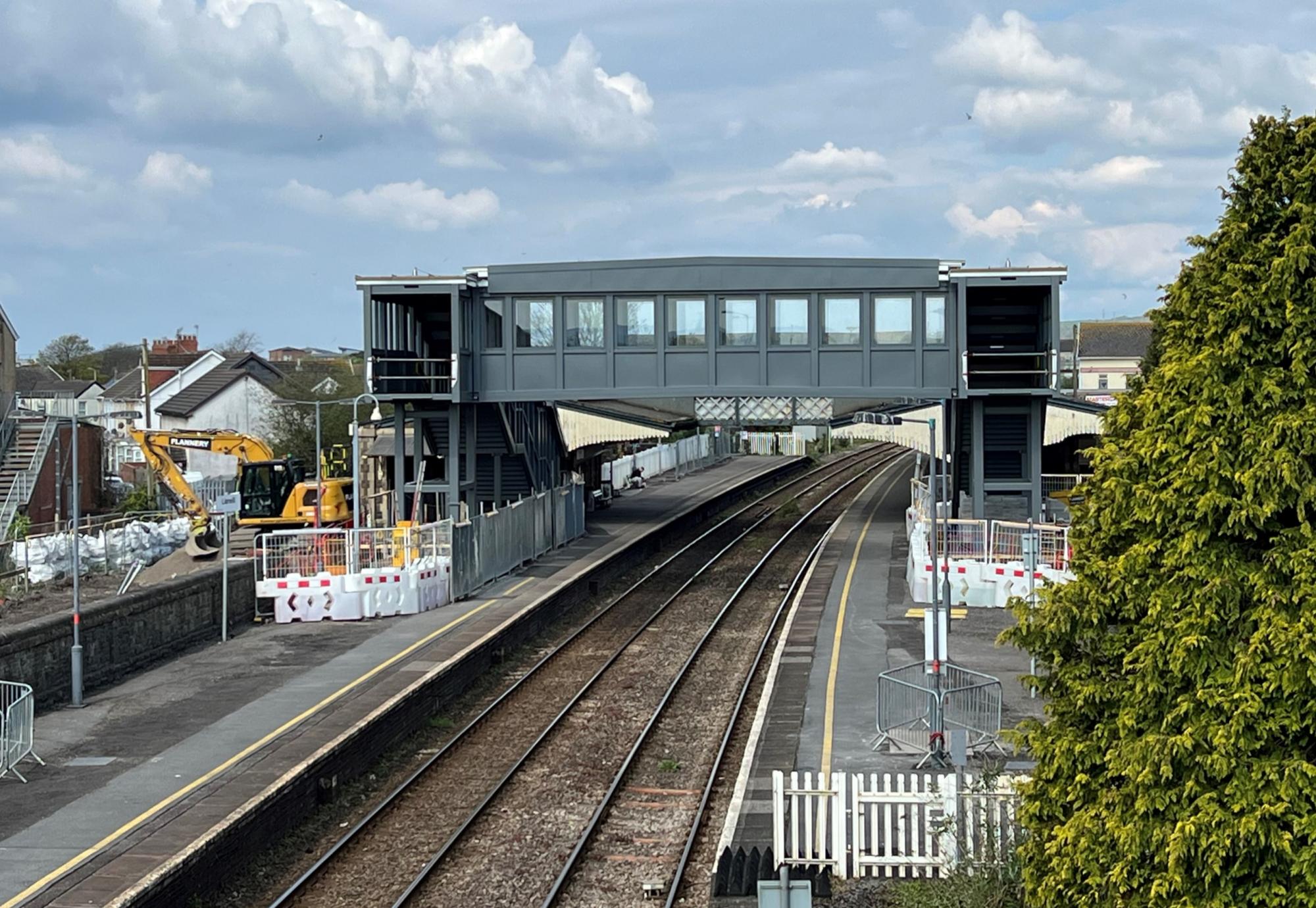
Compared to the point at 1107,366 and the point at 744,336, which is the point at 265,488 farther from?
the point at 1107,366

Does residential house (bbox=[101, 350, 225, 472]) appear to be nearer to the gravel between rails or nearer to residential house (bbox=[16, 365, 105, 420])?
residential house (bbox=[16, 365, 105, 420])

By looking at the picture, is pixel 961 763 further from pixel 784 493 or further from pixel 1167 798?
pixel 784 493

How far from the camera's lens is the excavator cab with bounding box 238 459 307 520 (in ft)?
128

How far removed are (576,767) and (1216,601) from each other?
1043 cm

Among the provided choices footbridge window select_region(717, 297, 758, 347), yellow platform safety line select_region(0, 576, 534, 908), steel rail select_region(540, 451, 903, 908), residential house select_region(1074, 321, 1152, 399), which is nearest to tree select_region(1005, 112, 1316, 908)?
steel rail select_region(540, 451, 903, 908)

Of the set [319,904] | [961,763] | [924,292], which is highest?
[924,292]

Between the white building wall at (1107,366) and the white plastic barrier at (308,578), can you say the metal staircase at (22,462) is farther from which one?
the white building wall at (1107,366)

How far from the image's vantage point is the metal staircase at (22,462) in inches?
1593

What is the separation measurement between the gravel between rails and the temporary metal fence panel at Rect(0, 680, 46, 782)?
16.7 feet

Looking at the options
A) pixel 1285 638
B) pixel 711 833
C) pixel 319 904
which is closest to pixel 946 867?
pixel 711 833

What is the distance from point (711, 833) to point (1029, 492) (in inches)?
736

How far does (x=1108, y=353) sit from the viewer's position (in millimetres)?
86500

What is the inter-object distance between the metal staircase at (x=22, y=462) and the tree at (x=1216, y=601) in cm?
3720

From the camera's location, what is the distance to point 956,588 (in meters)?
26.2
